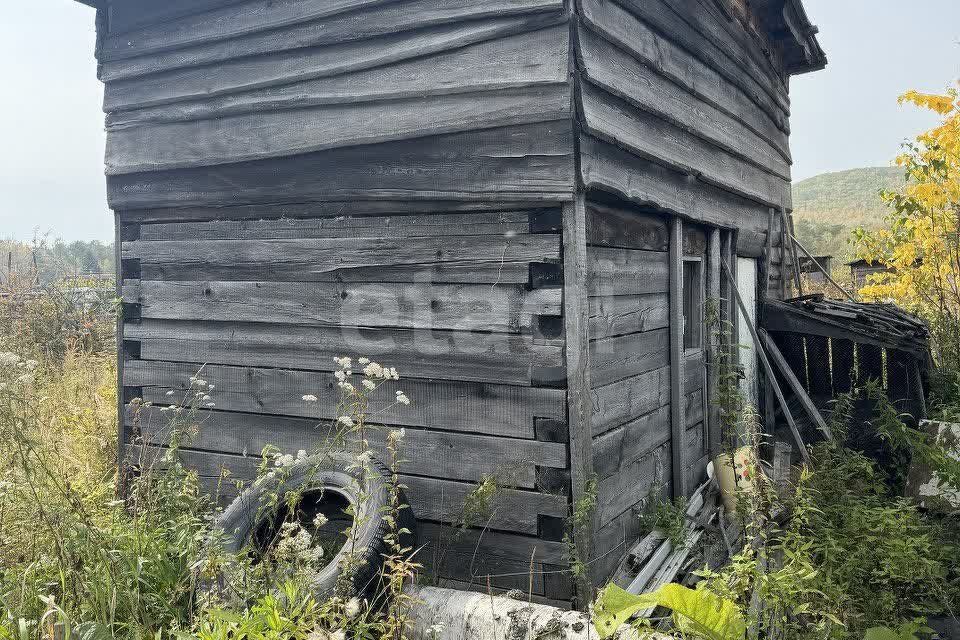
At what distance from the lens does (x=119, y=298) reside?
555 cm

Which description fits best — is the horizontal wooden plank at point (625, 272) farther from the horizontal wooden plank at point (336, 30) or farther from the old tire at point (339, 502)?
the old tire at point (339, 502)

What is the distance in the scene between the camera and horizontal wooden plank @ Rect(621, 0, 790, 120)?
504 cm

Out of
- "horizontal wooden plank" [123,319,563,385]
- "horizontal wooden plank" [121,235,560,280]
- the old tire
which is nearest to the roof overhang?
"horizontal wooden plank" [121,235,560,280]

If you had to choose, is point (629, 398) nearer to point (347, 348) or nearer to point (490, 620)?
point (347, 348)

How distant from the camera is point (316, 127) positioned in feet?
15.6

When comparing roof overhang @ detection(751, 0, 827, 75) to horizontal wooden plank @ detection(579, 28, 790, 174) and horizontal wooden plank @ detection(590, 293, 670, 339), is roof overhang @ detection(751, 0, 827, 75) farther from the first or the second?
horizontal wooden plank @ detection(590, 293, 670, 339)

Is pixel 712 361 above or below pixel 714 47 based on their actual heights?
below

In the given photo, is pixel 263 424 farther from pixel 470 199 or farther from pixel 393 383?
pixel 470 199

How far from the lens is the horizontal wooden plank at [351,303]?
4.16 m

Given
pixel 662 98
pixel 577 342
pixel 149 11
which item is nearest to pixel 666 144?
pixel 662 98

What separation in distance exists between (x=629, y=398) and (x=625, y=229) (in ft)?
3.71

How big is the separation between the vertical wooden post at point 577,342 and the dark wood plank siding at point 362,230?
0.05m

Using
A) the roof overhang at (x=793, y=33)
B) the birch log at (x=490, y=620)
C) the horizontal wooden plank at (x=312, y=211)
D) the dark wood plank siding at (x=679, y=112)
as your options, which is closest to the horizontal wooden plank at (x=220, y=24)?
the horizontal wooden plank at (x=312, y=211)

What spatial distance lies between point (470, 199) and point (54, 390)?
5896 mm
